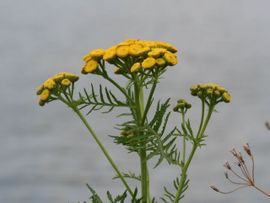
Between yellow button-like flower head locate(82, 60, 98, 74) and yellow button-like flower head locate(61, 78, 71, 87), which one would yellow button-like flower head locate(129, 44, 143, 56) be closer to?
yellow button-like flower head locate(82, 60, 98, 74)

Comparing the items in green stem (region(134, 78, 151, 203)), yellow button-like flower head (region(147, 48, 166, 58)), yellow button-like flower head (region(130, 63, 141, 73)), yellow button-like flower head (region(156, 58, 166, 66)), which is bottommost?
green stem (region(134, 78, 151, 203))

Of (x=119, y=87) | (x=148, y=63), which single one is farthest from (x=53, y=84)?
(x=148, y=63)

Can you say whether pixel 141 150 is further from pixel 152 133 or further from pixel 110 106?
pixel 110 106

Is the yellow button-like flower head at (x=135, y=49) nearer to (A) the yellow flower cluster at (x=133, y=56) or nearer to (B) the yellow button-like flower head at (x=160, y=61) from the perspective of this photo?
(A) the yellow flower cluster at (x=133, y=56)

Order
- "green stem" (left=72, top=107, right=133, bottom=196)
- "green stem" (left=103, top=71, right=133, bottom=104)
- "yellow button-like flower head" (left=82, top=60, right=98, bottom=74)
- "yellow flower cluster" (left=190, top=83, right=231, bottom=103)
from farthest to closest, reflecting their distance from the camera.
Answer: "yellow flower cluster" (left=190, top=83, right=231, bottom=103)
"green stem" (left=72, top=107, right=133, bottom=196)
"green stem" (left=103, top=71, right=133, bottom=104)
"yellow button-like flower head" (left=82, top=60, right=98, bottom=74)

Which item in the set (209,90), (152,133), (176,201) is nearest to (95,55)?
(152,133)

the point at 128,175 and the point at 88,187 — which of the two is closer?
the point at 88,187

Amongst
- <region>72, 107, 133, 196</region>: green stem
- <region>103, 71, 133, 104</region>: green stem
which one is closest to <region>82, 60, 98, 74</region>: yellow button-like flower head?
<region>103, 71, 133, 104</region>: green stem
